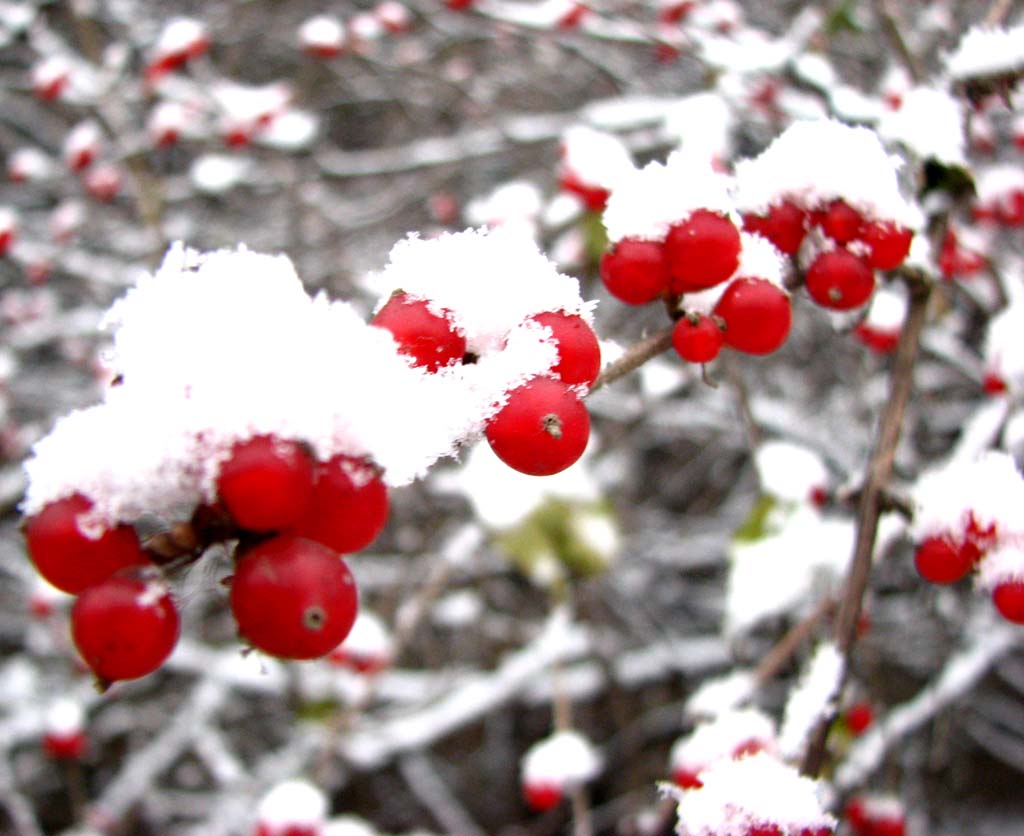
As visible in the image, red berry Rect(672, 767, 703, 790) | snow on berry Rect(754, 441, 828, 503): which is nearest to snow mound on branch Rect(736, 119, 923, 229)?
red berry Rect(672, 767, 703, 790)

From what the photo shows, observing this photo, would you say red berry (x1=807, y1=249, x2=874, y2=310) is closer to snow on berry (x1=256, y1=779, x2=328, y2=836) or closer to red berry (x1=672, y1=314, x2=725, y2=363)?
red berry (x1=672, y1=314, x2=725, y2=363)

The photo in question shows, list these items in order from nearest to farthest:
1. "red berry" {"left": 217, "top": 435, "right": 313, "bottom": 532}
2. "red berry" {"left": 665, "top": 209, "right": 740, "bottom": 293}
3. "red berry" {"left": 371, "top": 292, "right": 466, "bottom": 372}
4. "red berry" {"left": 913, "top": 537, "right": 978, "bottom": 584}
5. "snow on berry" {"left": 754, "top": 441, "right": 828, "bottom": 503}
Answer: "red berry" {"left": 217, "top": 435, "right": 313, "bottom": 532}, "red berry" {"left": 371, "top": 292, "right": 466, "bottom": 372}, "red berry" {"left": 665, "top": 209, "right": 740, "bottom": 293}, "red berry" {"left": 913, "top": 537, "right": 978, "bottom": 584}, "snow on berry" {"left": 754, "top": 441, "right": 828, "bottom": 503}

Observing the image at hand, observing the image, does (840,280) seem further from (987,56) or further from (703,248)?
(987,56)

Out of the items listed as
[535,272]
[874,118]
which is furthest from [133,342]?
[874,118]

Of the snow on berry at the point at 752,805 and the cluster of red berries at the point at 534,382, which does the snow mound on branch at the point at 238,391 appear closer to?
the cluster of red berries at the point at 534,382

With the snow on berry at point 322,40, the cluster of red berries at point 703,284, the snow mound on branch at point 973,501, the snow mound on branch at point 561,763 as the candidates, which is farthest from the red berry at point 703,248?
the snow on berry at point 322,40

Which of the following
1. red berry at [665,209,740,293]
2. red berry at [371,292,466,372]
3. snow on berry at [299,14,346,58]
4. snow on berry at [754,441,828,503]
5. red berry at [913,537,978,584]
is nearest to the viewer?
red berry at [371,292,466,372]

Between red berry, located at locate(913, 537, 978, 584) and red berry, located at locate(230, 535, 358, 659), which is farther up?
red berry, located at locate(230, 535, 358, 659)
